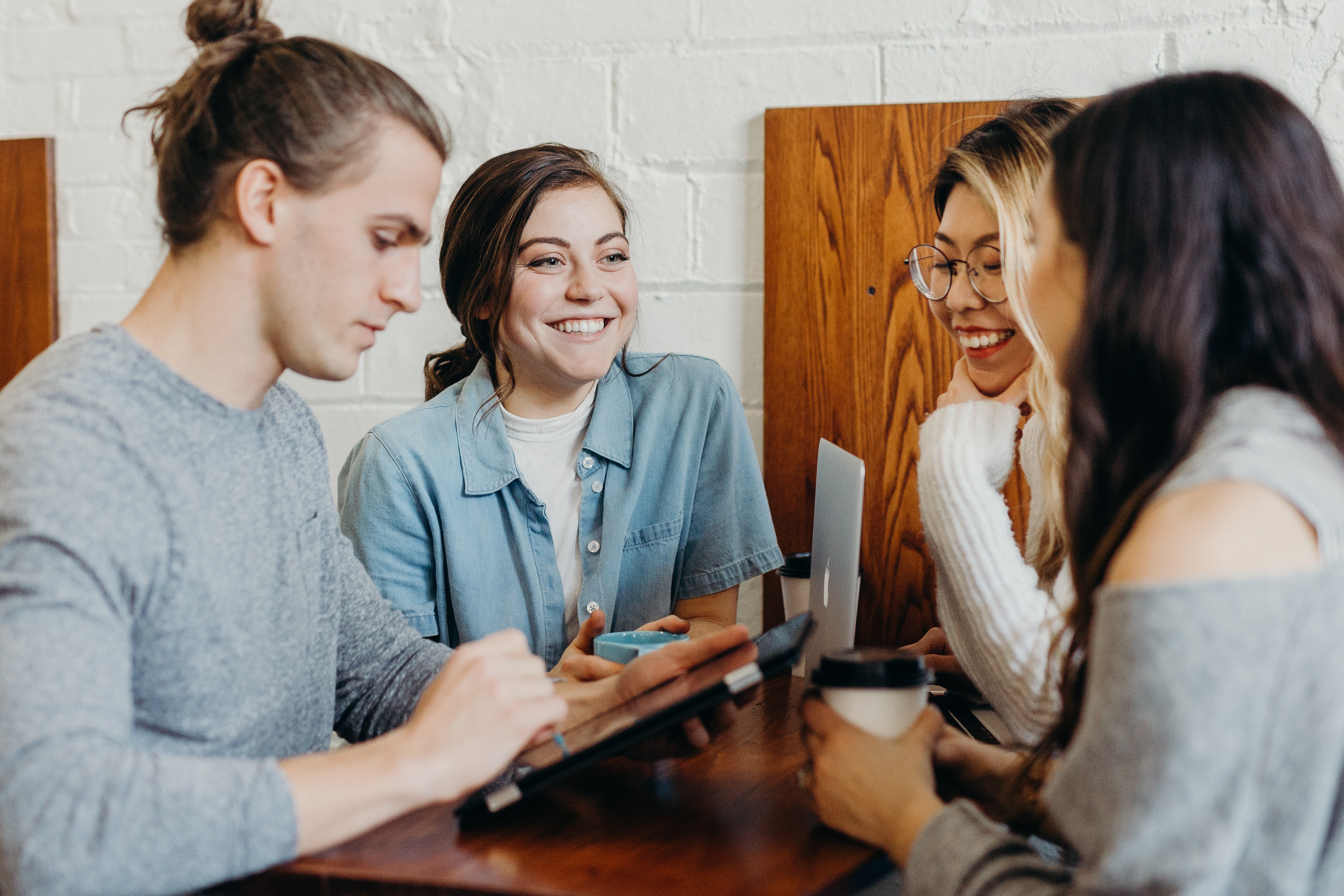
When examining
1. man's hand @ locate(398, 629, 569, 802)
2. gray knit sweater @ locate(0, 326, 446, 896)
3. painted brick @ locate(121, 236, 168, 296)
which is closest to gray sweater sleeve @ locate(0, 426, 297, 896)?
gray knit sweater @ locate(0, 326, 446, 896)

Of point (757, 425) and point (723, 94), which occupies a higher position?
point (723, 94)

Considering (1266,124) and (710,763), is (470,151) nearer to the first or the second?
(710,763)

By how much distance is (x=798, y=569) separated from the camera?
1427 millimetres

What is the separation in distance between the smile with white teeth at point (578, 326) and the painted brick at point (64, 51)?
1091 mm

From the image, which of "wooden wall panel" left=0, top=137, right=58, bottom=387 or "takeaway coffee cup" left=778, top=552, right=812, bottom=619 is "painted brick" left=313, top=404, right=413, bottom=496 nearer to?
"wooden wall panel" left=0, top=137, right=58, bottom=387

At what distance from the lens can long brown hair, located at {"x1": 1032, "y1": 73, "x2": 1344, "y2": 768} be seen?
2.23 feet

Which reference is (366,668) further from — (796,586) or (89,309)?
(89,309)

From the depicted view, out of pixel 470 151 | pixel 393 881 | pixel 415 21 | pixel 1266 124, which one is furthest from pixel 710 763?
pixel 415 21

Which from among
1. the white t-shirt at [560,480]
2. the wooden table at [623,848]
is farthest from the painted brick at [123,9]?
the wooden table at [623,848]

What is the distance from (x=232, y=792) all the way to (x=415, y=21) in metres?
1.52

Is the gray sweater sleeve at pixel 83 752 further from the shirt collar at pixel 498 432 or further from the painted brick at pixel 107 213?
the painted brick at pixel 107 213

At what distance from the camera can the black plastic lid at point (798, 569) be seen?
4.65 ft

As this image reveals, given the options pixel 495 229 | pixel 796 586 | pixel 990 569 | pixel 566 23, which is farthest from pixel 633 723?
pixel 566 23

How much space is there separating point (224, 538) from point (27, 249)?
1467mm
